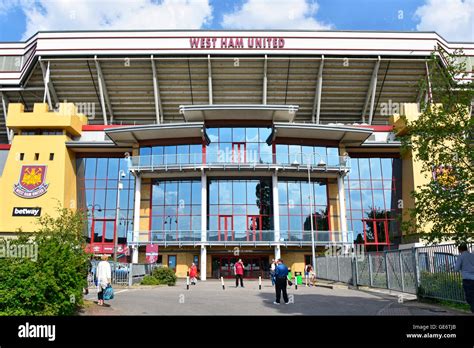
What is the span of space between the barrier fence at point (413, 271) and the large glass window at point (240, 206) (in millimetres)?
10961

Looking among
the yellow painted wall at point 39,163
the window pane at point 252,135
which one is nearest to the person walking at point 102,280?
the window pane at point 252,135

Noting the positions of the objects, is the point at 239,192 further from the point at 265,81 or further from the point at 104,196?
the point at 104,196

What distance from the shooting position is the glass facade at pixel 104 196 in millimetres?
32969

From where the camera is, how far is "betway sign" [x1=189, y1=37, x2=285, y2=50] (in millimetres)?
35125

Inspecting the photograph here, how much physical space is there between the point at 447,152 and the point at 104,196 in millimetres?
30110

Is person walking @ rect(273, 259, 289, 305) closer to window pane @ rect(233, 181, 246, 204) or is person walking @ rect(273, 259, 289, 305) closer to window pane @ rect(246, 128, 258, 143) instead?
window pane @ rect(233, 181, 246, 204)

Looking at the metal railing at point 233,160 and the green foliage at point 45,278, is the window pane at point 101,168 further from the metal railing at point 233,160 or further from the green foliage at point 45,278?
the green foliage at point 45,278

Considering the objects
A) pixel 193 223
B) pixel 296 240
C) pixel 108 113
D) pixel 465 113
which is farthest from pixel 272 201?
pixel 465 113

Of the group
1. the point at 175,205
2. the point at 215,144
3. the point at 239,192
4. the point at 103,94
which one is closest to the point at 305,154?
the point at 239,192

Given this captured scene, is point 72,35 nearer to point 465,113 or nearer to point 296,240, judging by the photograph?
point 296,240

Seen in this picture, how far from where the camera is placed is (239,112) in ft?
102

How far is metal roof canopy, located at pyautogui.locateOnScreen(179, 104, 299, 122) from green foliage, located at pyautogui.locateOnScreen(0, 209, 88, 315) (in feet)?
69.3

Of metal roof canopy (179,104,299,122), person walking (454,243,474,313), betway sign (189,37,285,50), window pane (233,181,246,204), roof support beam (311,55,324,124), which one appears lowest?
person walking (454,243,474,313)

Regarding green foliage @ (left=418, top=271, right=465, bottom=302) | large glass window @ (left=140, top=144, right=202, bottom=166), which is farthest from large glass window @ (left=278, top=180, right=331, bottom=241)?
green foliage @ (left=418, top=271, right=465, bottom=302)
